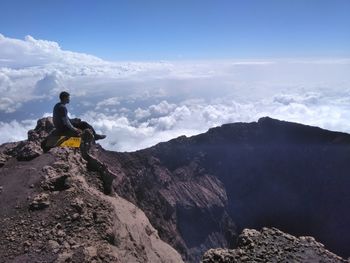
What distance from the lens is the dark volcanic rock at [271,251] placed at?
1366cm

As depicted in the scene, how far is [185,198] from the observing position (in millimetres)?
83062

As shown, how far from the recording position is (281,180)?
316ft

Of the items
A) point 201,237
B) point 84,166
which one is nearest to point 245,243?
point 84,166

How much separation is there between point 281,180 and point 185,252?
39.0 metres

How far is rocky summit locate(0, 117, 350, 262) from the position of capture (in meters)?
14.1

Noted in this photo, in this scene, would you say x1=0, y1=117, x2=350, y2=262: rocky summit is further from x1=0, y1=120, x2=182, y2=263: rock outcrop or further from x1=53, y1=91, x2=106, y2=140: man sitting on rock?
x1=53, y1=91, x2=106, y2=140: man sitting on rock

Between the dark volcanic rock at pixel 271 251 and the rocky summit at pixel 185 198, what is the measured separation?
4 centimetres

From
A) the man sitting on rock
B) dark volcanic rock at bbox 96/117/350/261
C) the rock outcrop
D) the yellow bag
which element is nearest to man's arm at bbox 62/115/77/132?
the man sitting on rock

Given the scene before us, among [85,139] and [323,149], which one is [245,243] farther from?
[323,149]

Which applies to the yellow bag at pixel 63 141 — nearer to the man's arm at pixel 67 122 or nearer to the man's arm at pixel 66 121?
the man's arm at pixel 66 121

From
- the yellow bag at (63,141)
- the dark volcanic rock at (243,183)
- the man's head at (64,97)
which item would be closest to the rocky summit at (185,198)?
the dark volcanic rock at (243,183)

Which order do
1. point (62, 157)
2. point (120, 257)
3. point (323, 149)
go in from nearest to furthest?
point (120, 257)
point (62, 157)
point (323, 149)

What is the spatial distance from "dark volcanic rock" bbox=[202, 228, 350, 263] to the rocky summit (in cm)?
4

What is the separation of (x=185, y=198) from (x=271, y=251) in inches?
2743
